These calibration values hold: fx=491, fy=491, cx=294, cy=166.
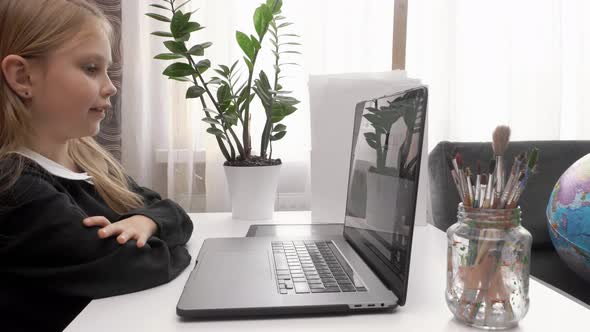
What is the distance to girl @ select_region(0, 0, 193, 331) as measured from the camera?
1.90 ft

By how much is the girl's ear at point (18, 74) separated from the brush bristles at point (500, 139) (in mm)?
657

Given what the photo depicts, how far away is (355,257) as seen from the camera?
688mm

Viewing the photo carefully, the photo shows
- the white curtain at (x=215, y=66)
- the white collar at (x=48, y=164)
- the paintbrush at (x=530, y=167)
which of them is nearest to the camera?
the paintbrush at (x=530, y=167)

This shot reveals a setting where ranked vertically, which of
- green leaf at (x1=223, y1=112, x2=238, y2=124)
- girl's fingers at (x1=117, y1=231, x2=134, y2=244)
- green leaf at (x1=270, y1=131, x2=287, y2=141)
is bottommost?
girl's fingers at (x1=117, y1=231, x2=134, y2=244)

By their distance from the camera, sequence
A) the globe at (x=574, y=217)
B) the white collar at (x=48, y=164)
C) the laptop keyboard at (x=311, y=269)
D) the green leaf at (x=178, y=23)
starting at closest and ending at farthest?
the laptop keyboard at (x=311, y=269) → the white collar at (x=48, y=164) → the globe at (x=574, y=217) → the green leaf at (x=178, y=23)

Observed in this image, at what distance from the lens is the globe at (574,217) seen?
83cm

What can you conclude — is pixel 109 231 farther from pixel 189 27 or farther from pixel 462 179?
pixel 189 27

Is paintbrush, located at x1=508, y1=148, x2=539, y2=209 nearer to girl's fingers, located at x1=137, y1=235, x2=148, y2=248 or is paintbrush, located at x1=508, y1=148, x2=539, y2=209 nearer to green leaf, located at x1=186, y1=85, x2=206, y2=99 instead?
girl's fingers, located at x1=137, y1=235, x2=148, y2=248

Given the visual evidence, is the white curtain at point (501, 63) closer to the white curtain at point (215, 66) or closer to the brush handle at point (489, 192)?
the white curtain at point (215, 66)

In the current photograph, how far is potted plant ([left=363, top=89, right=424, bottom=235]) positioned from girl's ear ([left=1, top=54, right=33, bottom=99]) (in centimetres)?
52

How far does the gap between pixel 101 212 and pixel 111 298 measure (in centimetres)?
24

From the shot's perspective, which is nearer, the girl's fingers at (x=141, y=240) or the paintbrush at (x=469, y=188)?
the paintbrush at (x=469, y=188)

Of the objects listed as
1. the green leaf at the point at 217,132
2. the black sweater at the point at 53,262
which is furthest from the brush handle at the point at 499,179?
the green leaf at the point at 217,132

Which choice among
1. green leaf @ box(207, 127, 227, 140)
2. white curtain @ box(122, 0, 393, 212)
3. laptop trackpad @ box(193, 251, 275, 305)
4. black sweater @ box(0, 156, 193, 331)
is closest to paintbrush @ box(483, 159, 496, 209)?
laptop trackpad @ box(193, 251, 275, 305)
